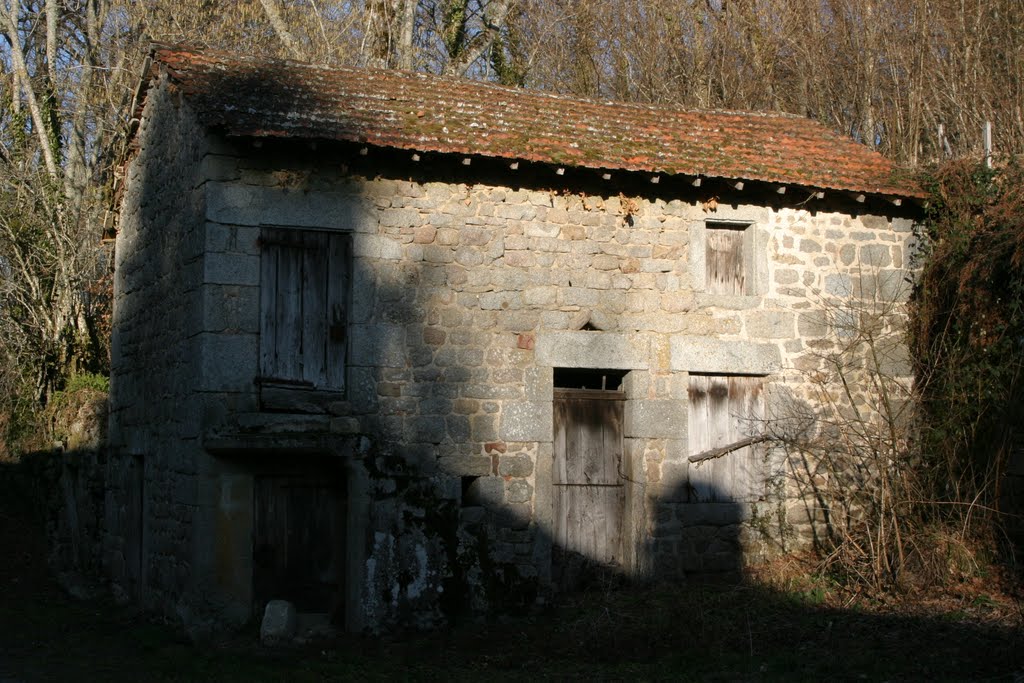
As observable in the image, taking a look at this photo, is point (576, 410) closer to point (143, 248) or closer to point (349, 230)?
point (349, 230)

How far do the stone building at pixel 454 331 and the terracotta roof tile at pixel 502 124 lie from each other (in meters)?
0.04

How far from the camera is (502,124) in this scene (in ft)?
31.7

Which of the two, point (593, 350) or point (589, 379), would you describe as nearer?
point (593, 350)

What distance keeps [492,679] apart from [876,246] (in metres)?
5.92

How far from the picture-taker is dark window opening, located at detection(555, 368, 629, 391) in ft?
32.0

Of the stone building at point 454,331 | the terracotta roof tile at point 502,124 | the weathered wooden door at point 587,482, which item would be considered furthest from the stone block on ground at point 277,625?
the terracotta roof tile at point 502,124

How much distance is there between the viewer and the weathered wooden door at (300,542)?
8.80 m

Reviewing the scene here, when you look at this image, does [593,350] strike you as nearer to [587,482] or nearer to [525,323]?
[525,323]

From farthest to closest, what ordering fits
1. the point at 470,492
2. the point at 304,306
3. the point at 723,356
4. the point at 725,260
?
1. the point at 725,260
2. the point at 723,356
3. the point at 470,492
4. the point at 304,306

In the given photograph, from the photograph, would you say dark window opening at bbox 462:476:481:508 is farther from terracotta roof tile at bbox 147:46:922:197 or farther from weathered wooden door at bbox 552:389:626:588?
terracotta roof tile at bbox 147:46:922:197

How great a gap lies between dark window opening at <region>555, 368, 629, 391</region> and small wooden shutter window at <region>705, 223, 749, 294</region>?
1260mm

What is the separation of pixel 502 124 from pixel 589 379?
2.52m

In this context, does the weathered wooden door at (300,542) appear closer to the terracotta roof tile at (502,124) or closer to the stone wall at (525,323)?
the stone wall at (525,323)

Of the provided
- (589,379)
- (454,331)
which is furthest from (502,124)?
(589,379)
